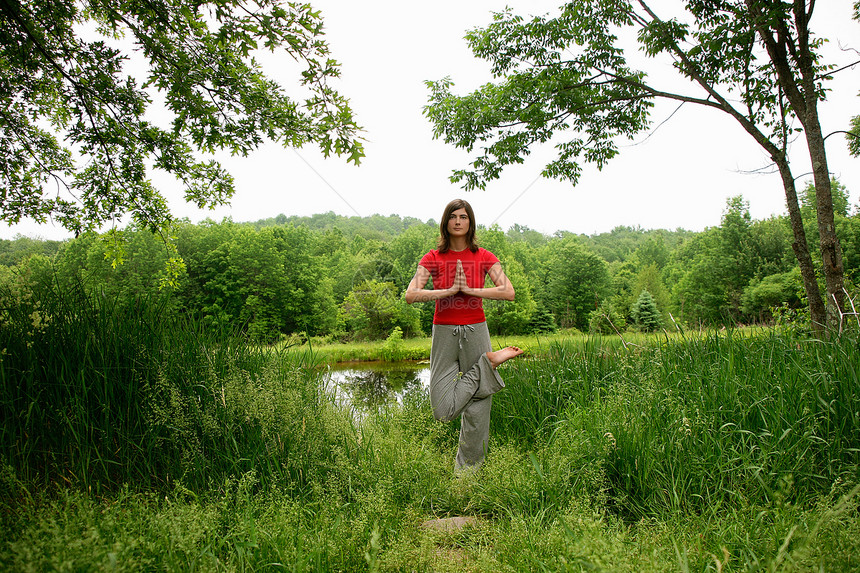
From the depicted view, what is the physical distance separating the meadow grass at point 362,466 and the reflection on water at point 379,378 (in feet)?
3.63

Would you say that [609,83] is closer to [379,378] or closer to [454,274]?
[454,274]

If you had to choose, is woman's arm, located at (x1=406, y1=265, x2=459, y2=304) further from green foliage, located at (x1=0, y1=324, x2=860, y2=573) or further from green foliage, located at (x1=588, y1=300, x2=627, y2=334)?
green foliage, located at (x1=588, y1=300, x2=627, y2=334)

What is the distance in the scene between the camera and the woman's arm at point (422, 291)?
3.51m

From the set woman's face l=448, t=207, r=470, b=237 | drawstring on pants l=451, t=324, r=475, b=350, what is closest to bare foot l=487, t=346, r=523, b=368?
drawstring on pants l=451, t=324, r=475, b=350

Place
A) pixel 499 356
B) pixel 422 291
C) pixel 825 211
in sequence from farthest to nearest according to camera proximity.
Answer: pixel 825 211
pixel 499 356
pixel 422 291

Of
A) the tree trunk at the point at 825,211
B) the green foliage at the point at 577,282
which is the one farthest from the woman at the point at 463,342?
the green foliage at the point at 577,282

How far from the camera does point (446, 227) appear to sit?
3.85 metres

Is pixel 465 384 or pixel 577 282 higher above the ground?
pixel 577 282

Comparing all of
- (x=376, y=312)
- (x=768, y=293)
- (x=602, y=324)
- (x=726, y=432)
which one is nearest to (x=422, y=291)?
(x=726, y=432)

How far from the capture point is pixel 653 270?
173ft

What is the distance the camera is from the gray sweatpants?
367 centimetres

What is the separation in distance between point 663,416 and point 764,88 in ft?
20.8

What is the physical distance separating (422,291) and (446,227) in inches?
25.3

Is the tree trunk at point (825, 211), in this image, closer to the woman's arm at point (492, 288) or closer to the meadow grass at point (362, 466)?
the meadow grass at point (362, 466)
